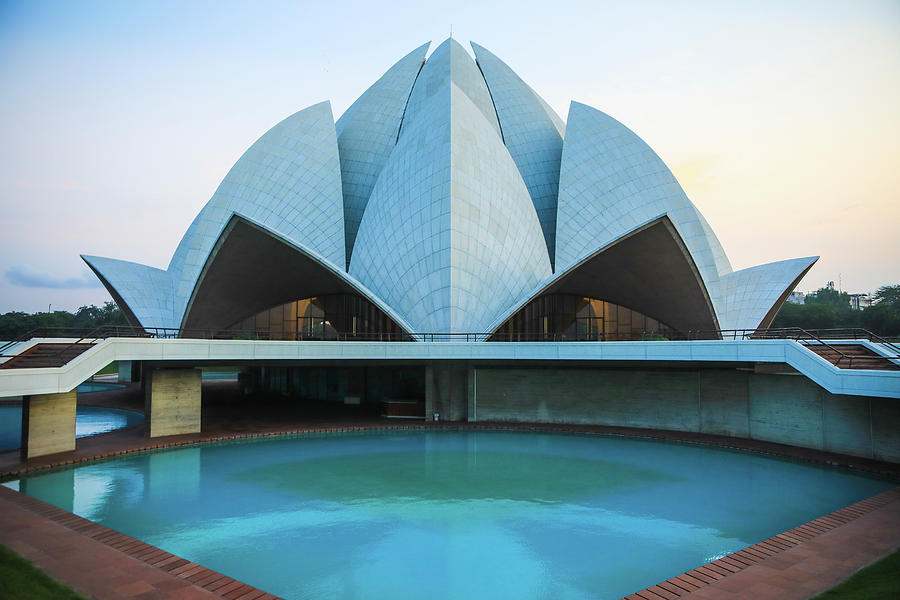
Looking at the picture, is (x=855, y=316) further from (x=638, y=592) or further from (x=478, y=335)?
(x=638, y=592)

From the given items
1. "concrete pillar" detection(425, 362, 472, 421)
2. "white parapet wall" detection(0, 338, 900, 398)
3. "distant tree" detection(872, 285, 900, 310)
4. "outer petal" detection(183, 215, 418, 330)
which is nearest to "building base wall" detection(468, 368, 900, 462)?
"concrete pillar" detection(425, 362, 472, 421)

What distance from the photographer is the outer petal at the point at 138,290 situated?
111 ft

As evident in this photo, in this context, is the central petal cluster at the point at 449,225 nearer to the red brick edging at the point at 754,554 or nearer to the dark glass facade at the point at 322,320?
the dark glass facade at the point at 322,320

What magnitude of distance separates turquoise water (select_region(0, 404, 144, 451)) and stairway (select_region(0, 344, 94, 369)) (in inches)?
125

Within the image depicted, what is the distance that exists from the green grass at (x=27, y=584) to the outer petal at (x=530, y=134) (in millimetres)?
29179

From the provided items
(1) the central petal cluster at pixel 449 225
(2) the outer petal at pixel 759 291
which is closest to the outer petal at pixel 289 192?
(1) the central petal cluster at pixel 449 225

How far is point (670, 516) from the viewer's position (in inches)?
425

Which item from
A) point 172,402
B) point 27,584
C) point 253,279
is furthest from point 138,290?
point 27,584

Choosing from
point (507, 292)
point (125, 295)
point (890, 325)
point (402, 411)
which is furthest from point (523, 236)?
point (890, 325)

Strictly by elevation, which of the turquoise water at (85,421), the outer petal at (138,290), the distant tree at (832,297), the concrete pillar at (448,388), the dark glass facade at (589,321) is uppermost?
the distant tree at (832,297)

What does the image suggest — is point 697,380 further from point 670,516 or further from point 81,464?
point 81,464

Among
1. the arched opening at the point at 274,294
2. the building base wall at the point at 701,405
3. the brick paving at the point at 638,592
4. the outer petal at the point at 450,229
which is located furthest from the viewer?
the arched opening at the point at 274,294

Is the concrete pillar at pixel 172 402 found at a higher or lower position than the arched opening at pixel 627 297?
lower

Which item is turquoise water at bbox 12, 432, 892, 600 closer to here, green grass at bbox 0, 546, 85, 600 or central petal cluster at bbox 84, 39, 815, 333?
green grass at bbox 0, 546, 85, 600
